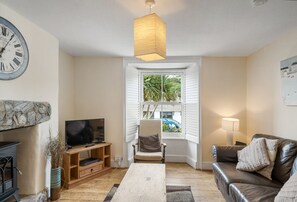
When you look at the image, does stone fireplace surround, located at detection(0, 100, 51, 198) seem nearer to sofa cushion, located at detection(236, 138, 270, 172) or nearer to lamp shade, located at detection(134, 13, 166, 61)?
lamp shade, located at detection(134, 13, 166, 61)

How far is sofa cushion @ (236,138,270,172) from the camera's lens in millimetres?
2445

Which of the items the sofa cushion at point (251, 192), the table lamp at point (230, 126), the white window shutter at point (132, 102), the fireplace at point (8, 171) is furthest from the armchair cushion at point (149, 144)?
the fireplace at point (8, 171)

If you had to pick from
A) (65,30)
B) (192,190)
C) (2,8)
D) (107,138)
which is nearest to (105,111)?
(107,138)

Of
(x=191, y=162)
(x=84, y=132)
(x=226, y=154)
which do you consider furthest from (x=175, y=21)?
(x=191, y=162)

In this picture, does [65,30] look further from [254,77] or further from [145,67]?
[254,77]

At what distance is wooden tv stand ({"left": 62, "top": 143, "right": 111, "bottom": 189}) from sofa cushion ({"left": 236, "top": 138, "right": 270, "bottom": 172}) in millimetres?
2393

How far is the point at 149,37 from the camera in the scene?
5.80ft

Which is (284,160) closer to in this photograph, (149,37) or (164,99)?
(149,37)

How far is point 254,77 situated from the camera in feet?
12.6

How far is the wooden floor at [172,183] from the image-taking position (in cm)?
293

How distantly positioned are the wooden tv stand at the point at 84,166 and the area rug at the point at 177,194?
563 mm

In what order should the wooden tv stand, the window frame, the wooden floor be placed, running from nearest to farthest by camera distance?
the wooden floor, the wooden tv stand, the window frame

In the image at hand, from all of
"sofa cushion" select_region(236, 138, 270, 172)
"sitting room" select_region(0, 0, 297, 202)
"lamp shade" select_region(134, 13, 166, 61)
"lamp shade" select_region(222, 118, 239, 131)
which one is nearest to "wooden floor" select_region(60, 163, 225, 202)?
"sitting room" select_region(0, 0, 297, 202)

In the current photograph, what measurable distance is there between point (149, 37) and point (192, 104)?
2954 mm
